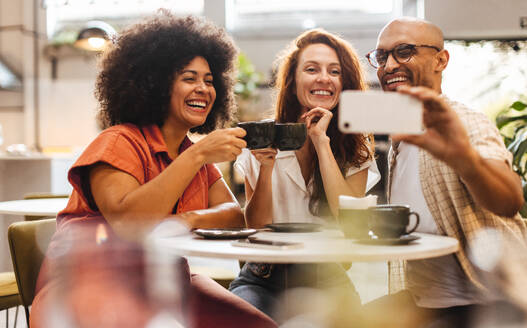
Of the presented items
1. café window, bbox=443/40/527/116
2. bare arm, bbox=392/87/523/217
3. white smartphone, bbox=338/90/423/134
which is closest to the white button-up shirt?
bare arm, bbox=392/87/523/217

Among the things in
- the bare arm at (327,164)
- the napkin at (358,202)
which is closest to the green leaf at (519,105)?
the bare arm at (327,164)

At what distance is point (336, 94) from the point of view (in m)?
2.08

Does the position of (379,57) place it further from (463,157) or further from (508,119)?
(508,119)

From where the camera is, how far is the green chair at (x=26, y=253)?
1.81 metres

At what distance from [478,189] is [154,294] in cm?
94

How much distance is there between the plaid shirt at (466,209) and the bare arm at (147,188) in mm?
611

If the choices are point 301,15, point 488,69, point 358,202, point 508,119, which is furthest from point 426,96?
point 301,15

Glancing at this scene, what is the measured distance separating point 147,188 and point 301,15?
704 centimetres

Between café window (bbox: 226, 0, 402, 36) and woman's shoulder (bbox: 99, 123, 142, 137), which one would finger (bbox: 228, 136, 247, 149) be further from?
café window (bbox: 226, 0, 402, 36)

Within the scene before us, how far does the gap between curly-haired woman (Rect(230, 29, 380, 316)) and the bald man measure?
0.21 m

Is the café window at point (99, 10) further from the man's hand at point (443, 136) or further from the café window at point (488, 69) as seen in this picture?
the man's hand at point (443, 136)

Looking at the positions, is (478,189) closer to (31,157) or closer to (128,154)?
(128,154)

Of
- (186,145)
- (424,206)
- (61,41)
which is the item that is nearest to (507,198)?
(424,206)

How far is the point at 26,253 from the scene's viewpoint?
5.99ft
